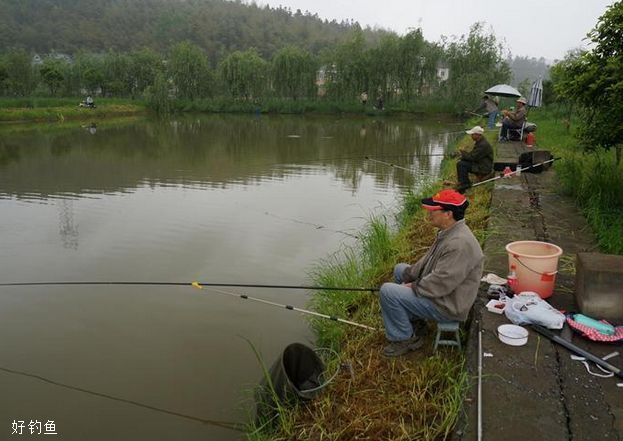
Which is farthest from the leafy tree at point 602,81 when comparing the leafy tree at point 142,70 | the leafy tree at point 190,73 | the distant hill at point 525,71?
the leafy tree at point 142,70

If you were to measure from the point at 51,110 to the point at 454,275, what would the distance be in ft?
107

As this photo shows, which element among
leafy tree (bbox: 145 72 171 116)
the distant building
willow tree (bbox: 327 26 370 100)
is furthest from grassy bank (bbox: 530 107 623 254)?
leafy tree (bbox: 145 72 171 116)

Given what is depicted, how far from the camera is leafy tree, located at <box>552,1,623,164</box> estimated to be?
191 inches

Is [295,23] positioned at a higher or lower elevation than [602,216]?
higher

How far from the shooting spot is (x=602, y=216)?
17.2 ft

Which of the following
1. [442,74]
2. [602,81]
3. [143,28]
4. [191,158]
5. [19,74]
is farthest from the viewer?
[143,28]

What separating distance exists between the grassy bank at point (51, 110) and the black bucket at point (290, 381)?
97.7 ft

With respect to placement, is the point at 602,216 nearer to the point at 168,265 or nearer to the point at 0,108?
the point at 168,265

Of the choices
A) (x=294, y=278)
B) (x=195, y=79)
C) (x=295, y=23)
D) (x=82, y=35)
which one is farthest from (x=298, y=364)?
(x=295, y=23)

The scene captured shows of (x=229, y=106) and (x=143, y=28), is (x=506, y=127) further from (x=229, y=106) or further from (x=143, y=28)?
(x=143, y=28)

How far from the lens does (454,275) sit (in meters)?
3.08

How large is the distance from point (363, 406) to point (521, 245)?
6.73ft

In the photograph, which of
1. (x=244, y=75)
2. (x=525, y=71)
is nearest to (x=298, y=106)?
(x=244, y=75)

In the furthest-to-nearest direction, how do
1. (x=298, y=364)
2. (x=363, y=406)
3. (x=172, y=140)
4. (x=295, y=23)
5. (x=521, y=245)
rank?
(x=295, y=23) → (x=172, y=140) → (x=521, y=245) → (x=298, y=364) → (x=363, y=406)
